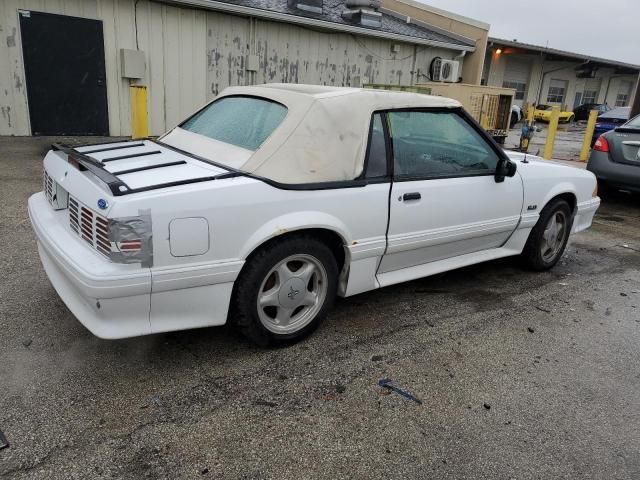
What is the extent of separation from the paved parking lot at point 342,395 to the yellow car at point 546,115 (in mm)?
26184

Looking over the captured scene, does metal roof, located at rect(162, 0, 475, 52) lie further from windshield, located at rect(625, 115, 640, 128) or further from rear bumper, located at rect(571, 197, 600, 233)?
rear bumper, located at rect(571, 197, 600, 233)

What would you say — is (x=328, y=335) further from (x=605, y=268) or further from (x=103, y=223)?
(x=605, y=268)

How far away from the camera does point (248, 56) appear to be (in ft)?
38.2

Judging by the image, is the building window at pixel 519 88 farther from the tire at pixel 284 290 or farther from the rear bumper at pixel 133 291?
the rear bumper at pixel 133 291

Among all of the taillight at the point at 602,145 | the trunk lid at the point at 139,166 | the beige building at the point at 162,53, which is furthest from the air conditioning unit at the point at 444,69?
the trunk lid at the point at 139,166

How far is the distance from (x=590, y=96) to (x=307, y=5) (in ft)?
96.3

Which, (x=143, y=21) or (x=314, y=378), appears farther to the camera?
(x=143, y=21)

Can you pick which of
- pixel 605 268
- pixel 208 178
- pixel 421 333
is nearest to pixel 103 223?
pixel 208 178

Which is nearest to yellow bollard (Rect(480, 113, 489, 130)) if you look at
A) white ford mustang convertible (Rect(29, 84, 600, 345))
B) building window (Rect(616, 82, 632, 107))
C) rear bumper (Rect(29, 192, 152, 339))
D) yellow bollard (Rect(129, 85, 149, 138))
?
yellow bollard (Rect(129, 85, 149, 138))

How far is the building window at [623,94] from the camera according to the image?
122ft

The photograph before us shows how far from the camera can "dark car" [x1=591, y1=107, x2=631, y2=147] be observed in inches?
524

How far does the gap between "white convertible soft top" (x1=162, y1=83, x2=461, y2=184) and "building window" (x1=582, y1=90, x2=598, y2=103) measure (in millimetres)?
36630

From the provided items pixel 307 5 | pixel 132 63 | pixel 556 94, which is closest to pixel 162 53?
pixel 132 63

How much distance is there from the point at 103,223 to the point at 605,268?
4.61m
